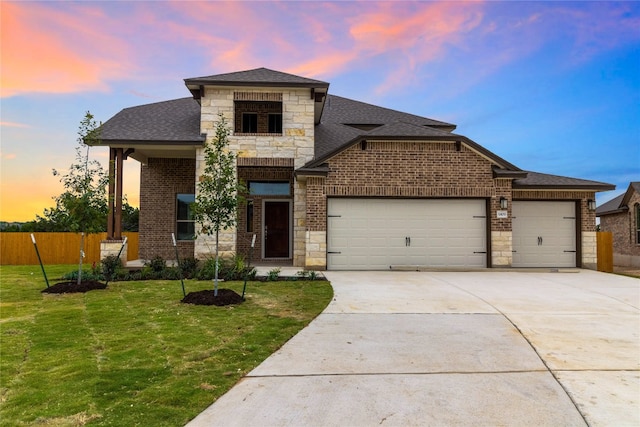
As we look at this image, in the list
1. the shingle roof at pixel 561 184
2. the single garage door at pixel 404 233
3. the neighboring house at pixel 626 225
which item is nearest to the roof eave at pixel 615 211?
the neighboring house at pixel 626 225

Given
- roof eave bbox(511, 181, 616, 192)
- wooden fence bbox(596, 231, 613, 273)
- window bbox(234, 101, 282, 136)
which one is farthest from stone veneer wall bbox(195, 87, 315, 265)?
wooden fence bbox(596, 231, 613, 273)

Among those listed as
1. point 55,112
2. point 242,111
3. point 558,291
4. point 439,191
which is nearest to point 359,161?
point 439,191

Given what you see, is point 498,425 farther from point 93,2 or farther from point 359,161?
point 93,2

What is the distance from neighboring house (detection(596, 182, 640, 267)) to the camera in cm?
1939

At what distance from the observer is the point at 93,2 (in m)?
11.8

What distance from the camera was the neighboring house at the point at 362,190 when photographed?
13.0 meters

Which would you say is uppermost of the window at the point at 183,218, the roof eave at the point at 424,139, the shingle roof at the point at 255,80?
the shingle roof at the point at 255,80

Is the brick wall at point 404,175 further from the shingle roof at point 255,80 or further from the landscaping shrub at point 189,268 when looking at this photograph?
the landscaping shrub at point 189,268

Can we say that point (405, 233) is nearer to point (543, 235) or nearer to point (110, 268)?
point (543, 235)

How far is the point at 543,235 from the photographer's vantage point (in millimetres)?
13969

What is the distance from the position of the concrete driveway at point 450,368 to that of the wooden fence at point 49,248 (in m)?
15.3

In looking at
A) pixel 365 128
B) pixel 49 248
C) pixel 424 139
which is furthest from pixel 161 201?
pixel 424 139

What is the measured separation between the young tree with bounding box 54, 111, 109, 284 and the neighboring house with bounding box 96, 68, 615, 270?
3479 millimetres

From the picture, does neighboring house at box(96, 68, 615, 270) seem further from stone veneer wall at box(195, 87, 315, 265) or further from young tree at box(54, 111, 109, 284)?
young tree at box(54, 111, 109, 284)
